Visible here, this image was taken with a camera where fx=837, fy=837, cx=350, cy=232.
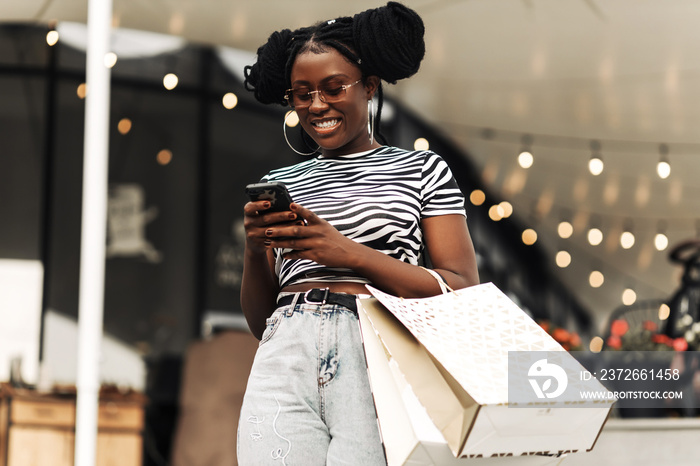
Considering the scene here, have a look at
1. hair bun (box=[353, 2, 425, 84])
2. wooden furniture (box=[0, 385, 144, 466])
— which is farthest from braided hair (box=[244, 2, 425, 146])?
wooden furniture (box=[0, 385, 144, 466])

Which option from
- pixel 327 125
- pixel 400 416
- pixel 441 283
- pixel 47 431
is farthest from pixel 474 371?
pixel 47 431

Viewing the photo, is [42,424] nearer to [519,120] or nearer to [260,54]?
[260,54]

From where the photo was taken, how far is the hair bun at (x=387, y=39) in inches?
55.6

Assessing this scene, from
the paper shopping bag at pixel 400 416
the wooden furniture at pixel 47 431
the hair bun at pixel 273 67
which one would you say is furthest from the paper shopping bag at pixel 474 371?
the wooden furniture at pixel 47 431

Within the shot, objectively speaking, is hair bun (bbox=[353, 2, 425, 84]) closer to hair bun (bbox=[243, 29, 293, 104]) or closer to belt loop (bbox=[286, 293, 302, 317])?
hair bun (bbox=[243, 29, 293, 104])

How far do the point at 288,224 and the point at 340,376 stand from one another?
24 cm

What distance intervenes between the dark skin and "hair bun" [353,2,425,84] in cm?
3

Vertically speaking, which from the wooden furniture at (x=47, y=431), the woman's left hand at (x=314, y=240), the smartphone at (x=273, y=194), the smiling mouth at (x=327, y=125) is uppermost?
the smiling mouth at (x=327, y=125)

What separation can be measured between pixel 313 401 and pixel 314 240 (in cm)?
24

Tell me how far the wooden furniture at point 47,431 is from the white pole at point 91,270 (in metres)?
1.72

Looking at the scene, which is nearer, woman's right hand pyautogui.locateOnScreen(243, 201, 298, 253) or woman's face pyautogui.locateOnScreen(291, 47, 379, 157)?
woman's right hand pyautogui.locateOnScreen(243, 201, 298, 253)

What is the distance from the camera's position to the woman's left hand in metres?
1.21

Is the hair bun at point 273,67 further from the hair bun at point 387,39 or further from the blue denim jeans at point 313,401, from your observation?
the blue denim jeans at point 313,401

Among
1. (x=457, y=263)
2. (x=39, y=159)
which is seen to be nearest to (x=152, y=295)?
(x=39, y=159)
